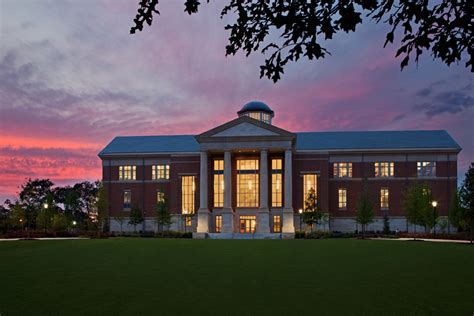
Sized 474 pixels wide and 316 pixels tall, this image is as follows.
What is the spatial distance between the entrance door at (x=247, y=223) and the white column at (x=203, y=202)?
577cm

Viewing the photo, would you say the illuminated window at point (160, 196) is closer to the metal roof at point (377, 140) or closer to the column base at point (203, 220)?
the column base at point (203, 220)

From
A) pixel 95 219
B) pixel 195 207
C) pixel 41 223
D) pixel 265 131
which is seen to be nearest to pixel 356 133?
pixel 265 131

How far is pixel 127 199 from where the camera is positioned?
2849 inches

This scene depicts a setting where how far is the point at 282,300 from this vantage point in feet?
42.3

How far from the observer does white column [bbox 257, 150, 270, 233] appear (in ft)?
207

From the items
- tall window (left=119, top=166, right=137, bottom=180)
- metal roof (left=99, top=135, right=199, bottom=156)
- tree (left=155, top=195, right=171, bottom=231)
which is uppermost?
metal roof (left=99, top=135, right=199, bottom=156)

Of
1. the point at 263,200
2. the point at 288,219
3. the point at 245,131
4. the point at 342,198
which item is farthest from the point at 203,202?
the point at 342,198

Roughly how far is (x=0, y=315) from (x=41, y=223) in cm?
5449

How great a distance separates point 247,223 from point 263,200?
5.27 m

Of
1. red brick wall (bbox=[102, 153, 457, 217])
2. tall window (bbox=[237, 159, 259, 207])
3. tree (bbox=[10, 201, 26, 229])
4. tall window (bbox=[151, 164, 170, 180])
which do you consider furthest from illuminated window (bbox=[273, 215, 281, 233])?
tree (bbox=[10, 201, 26, 229])

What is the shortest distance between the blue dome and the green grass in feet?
177

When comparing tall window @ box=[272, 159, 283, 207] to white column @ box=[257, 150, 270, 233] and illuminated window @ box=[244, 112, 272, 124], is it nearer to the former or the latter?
white column @ box=[257, 150, 270, 233]

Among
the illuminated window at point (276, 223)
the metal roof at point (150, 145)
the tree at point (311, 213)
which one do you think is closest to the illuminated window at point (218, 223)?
the illuminated window at point (276, 223)

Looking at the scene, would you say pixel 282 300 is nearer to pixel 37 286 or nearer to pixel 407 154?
pixel 37 286
